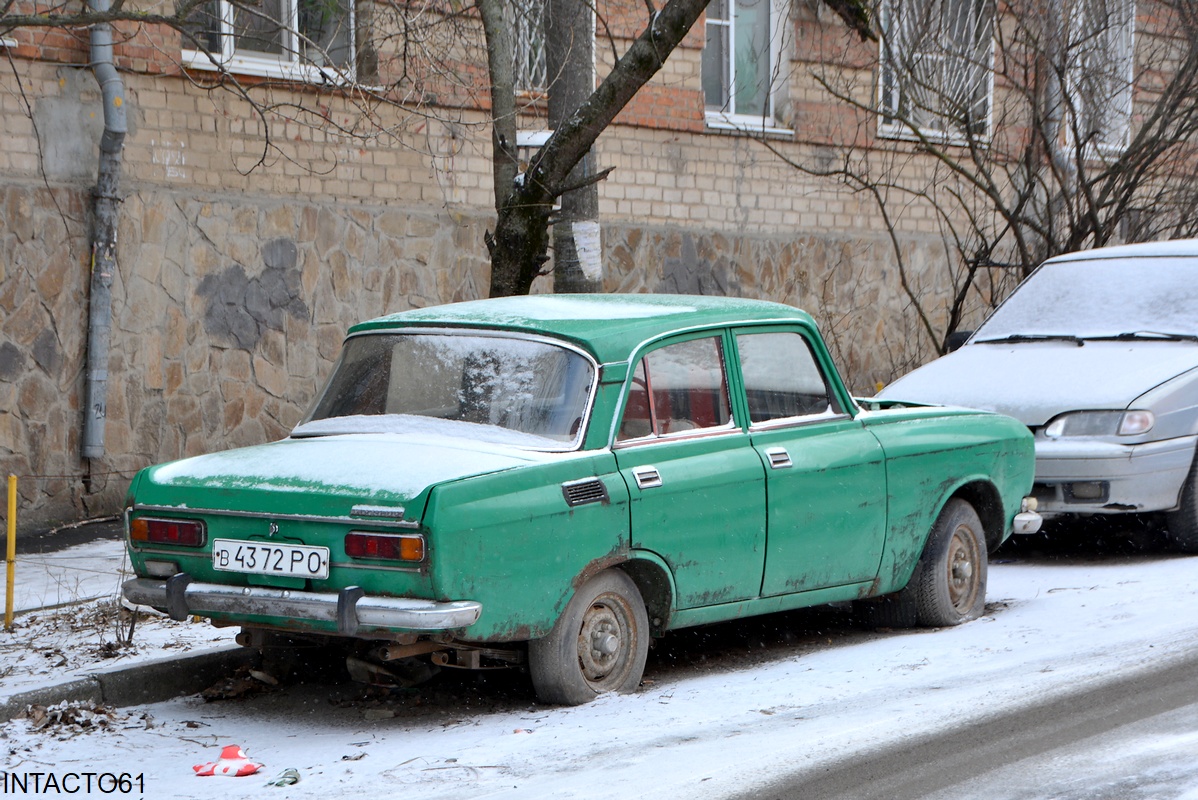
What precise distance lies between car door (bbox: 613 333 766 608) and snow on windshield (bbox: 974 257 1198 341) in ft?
14.1

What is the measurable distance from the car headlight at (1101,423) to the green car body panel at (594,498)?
5.39 ft

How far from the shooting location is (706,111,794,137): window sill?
51.8 ft

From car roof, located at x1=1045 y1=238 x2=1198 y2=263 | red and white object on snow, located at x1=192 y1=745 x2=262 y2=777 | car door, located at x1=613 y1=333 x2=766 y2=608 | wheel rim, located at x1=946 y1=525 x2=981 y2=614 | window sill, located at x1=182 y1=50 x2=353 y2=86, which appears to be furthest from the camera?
window sill, located at x1=182 y1=50 x2=353 y2=86

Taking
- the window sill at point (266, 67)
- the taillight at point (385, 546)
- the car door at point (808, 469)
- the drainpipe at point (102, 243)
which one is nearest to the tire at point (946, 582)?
the car door at point (808, 469)

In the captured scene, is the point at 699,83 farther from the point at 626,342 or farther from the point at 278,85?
the point at 626,342

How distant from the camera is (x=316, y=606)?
17.9ft

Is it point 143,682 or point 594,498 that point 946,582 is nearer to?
point 594,498

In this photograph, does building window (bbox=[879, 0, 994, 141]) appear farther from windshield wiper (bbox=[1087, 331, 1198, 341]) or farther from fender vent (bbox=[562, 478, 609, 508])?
fender vent (bbox=[562, 478, 609, 508])

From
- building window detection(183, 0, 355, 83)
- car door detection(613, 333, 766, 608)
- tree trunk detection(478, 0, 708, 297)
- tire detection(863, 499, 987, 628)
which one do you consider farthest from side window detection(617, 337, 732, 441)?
building window detection(183, 0, 355, 83)

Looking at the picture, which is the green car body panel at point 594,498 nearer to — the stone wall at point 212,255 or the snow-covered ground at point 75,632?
the snow-covered ground at point 75,632

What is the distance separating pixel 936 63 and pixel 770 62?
211 cm

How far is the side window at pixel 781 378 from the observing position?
22.0 ft

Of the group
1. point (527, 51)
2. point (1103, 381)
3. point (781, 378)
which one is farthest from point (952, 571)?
point (527, 51)

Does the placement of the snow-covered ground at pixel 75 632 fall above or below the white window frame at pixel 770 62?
below
